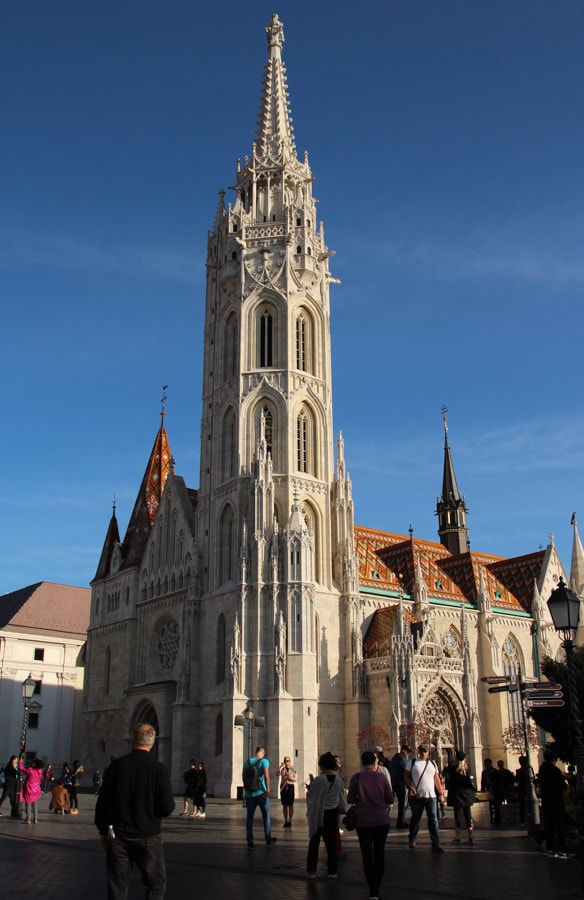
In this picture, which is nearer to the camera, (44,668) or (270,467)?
(270,467)

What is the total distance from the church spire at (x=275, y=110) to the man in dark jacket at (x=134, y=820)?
49.1m

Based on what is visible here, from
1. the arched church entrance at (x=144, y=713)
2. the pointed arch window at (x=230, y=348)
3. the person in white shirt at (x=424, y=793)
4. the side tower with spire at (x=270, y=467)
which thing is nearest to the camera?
the person in white shirt at (x=424, y=793)

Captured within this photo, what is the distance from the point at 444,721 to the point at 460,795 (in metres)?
28.7

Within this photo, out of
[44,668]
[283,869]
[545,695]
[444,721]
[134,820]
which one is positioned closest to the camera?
[134,820]

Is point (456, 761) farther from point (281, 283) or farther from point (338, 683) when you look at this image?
point (281, 283)

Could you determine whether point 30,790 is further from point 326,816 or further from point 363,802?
point 363,802

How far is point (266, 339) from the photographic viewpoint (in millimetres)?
47219

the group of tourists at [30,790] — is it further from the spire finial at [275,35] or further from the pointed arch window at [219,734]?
the spire finial at [275,35]

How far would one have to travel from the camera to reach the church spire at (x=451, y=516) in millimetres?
65562

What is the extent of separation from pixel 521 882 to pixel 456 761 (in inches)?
212

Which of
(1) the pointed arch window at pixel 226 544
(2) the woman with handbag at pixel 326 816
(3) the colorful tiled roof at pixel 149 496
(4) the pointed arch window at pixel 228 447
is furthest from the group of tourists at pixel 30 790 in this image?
(3) the colorful tiled roof at pixel 149 496

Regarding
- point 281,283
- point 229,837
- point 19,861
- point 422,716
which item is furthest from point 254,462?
point 19,861

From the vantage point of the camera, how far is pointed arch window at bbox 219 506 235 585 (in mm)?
43094

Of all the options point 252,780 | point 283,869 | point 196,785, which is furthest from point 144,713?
point 283,869
